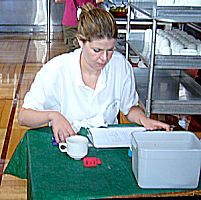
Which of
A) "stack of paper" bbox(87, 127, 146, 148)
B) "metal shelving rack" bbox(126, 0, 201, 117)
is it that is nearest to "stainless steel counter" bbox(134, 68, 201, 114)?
"metal shelving rack" bbox(126, 0, 201, 117)

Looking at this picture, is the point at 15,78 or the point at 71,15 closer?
the point at 71,15

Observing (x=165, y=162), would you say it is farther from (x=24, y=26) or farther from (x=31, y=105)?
(x=24, y=26)

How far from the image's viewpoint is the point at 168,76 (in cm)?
401

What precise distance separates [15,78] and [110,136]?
3.81 metres

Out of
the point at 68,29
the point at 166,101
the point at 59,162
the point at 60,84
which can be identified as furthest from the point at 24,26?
the point at 59,162

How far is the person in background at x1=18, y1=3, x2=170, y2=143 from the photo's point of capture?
2.04 meters

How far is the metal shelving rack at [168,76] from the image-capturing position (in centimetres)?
298

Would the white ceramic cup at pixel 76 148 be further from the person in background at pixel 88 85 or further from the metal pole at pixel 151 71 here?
the metal pole at pixel 151 71

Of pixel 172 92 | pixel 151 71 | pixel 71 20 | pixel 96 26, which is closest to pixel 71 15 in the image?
pixel 71 20

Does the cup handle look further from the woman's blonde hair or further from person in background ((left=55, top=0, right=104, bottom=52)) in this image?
person in background ((left=55, top=0, right=104, bottom=52))

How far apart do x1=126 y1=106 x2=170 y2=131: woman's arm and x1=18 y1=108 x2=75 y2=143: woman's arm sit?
37 cm

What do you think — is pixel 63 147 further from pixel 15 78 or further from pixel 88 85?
pixel 15 78

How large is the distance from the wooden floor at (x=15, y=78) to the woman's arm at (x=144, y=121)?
1.01m

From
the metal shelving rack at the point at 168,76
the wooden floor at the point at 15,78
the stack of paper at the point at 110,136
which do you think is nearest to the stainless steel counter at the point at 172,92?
the metal shelving rack at the point at 168,76
